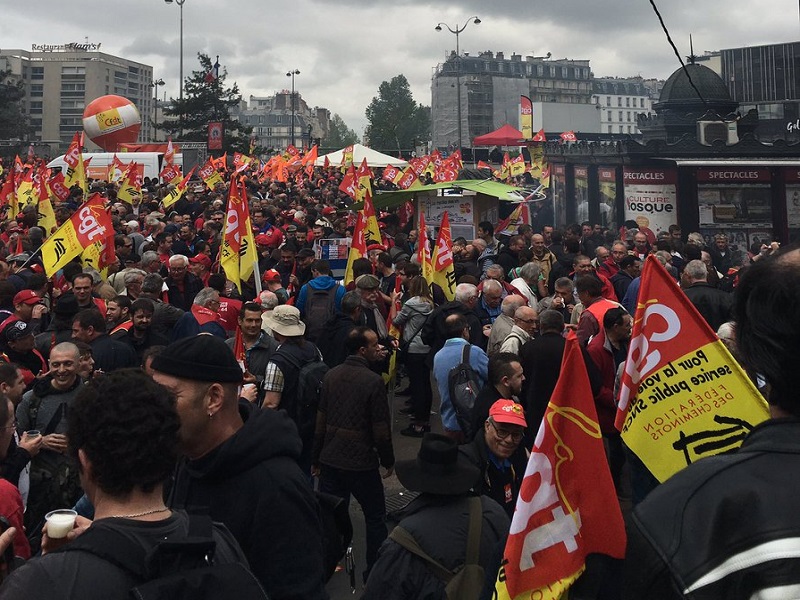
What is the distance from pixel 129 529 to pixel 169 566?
0.14 metres

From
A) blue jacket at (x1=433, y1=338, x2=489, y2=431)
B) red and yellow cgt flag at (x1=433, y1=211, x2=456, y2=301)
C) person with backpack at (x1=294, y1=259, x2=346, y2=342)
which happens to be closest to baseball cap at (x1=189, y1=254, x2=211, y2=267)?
person with backpack at (x1=294, y1=259, x2=346, y2=342)

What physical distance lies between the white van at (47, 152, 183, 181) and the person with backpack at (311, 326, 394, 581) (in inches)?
1016

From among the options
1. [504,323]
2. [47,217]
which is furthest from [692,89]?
[504,323]

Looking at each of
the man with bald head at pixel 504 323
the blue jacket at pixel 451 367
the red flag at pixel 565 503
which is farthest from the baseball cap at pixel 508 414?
the man with bald head at pixel 504 323

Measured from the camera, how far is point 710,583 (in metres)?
1.31

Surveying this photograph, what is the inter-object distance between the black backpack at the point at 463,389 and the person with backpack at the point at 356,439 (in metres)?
0.69

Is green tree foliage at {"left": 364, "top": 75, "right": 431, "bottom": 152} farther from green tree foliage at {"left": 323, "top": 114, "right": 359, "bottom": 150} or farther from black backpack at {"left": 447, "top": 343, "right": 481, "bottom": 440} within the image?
black backpack at {"left": 447, "top": 343, "right": 481, "bottom": 440}

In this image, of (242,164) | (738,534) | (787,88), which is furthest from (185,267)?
(787,88)

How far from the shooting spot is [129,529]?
6.59 ft

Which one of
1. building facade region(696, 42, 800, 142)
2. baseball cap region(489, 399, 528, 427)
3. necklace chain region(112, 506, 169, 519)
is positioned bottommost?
necklace chain region(112, 506, 169, 519)

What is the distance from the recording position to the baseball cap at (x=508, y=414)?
182 inches

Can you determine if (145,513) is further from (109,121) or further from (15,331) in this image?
(109,121)

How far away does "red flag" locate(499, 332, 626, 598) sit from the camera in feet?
8.68

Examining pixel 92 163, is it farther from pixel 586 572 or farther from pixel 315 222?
pixel 586 572
